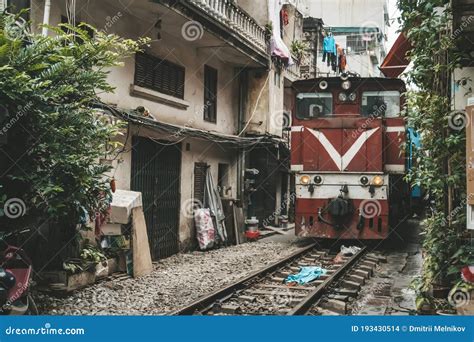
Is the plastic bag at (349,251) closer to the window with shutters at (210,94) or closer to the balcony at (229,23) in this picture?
the window with shutters at (210,94)

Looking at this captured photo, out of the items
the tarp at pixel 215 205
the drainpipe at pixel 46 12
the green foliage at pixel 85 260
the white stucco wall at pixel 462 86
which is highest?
the drainpipe at pixel 46 12

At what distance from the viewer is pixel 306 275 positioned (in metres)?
8.47

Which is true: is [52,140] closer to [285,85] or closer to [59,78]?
[59,78]

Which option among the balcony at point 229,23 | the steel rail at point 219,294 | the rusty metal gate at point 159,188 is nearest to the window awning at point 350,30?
the balcony at point 229,23

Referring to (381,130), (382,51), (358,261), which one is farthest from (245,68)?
(382,51)

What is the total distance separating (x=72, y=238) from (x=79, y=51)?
2765 millimetres

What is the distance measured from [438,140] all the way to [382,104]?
6.04 metres

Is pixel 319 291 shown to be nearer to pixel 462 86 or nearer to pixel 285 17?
pixel 462 86

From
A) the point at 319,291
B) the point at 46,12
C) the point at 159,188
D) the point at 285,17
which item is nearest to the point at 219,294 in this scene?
the point at 319,291

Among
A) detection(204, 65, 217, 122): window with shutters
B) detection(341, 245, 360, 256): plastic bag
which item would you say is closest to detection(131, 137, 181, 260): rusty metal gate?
detection(204, 65, 217, 122): window with shutters

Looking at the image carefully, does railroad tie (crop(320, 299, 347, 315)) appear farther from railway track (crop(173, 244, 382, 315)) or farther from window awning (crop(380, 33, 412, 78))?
window awning (crop(380, 33, 412, 78))

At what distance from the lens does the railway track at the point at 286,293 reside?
631 centimetres

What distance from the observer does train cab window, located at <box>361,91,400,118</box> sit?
11.7 meters

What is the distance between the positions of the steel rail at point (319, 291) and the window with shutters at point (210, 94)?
5.64m
